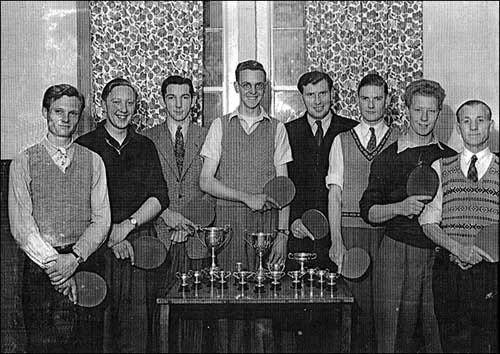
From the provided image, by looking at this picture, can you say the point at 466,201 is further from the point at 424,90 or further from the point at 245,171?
the point at 245,171

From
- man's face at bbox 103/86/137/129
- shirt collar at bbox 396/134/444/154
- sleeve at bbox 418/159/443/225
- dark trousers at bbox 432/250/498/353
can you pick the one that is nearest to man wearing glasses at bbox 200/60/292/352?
man's face at bbox 103/86/137/129

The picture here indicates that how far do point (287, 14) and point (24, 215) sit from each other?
4.31 ft

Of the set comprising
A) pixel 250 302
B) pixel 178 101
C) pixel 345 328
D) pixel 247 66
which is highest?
pixel 247 66

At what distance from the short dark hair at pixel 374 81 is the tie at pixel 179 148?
738 mm

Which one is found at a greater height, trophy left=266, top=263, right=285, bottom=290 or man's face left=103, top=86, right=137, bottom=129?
man's face left=103, top=86, right=137, bottom=129

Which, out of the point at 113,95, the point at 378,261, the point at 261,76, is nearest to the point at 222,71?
the point at 261,76

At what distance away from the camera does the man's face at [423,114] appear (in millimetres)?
2834

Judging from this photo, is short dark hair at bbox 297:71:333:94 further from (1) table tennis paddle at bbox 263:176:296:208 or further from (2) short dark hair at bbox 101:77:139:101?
Answer: (2) short dark hair at bbox 101:77:139:101

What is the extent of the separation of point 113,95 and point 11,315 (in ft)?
3.35

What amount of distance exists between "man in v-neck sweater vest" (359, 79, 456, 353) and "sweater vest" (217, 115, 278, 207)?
0.42 m

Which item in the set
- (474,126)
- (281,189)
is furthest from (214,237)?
(474,126)

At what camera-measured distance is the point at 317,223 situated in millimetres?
2914

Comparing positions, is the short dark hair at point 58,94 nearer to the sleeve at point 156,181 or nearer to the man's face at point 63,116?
the man's face at point 63,116

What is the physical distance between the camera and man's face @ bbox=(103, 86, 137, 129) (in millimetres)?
2838
